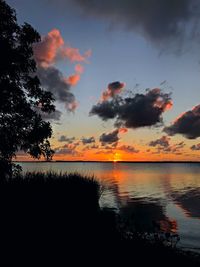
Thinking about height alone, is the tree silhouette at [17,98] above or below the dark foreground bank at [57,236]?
above

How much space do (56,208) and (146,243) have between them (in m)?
4.59

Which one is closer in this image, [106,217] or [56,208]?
[56,208]

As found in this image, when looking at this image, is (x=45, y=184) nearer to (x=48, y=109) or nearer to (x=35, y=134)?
(x=35, y=134)

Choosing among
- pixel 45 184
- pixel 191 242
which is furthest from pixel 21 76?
pixel 191 242

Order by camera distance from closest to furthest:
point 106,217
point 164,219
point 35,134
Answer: point 106,217
point 35,134
point 164,219

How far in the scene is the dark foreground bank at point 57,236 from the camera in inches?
499

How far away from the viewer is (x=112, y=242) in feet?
51.7

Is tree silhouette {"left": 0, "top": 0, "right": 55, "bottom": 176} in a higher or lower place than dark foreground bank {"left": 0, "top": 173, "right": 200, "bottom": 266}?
higher

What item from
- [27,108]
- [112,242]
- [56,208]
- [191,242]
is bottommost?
[191,242]

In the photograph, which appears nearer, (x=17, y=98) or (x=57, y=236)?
(x=57, y=236)

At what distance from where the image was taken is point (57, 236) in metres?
14.7

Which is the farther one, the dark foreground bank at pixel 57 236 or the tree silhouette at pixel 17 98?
the tree silhouette at pixel 17 98

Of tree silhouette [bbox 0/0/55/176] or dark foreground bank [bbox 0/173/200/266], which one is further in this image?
tree silhouette [bbox 0/0/55/176]

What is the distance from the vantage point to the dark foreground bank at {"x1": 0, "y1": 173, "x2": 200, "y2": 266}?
499 inches
